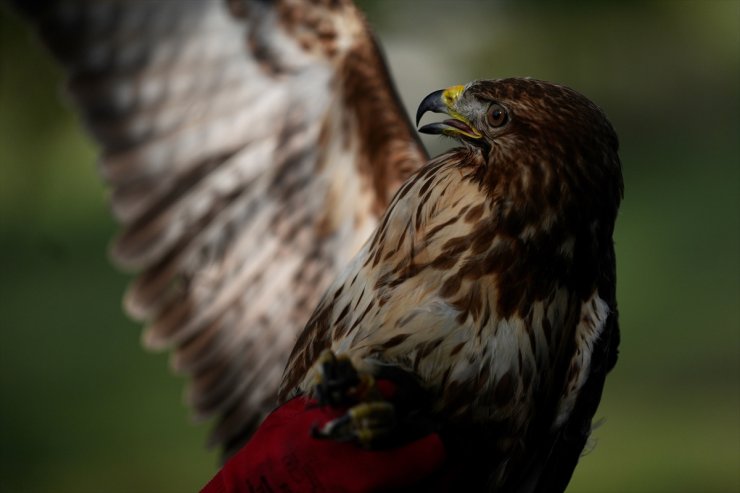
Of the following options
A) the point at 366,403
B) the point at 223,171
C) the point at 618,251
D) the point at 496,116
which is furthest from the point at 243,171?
the point at 618,251

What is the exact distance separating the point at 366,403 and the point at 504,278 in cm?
30

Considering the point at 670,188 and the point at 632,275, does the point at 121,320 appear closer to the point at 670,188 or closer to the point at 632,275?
the point at 632,275

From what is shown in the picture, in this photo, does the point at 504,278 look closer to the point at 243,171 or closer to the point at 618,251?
the point at 243,171

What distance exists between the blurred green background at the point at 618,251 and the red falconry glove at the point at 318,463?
3.36m

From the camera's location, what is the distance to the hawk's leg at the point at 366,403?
4.33 feet

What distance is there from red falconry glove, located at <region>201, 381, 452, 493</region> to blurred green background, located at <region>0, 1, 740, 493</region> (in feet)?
11.0

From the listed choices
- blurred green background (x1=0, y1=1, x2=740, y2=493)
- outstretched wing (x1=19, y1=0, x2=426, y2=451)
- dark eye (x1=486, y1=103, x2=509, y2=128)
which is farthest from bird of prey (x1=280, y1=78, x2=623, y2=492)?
blurred green background (x1=0, y1=1, x2=740, y2=493)

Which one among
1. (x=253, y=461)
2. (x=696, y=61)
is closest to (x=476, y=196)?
(x=253, y=461)

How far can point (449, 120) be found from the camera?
1.50 meters

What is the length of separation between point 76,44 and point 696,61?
7.52m

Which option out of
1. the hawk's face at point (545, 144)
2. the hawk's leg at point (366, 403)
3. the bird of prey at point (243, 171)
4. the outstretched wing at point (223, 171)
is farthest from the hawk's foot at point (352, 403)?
the outstretched wing at point (223, 171)

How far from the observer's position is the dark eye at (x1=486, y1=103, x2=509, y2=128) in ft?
4.73

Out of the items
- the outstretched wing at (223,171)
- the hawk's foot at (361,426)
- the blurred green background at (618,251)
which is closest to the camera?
the hawk's foot at (361,426)

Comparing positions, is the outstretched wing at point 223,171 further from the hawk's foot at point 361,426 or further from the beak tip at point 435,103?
the hawk's foot at point 361,426
